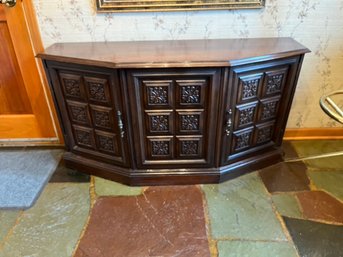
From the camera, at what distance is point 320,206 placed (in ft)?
5.32

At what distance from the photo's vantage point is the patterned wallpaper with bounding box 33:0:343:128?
1743 millimetres

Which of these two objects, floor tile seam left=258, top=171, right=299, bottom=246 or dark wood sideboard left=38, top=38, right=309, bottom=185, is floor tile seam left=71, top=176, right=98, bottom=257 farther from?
floor tile seam left=258, top=171, right=299, bottom=246

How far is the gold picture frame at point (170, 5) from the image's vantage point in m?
1.69

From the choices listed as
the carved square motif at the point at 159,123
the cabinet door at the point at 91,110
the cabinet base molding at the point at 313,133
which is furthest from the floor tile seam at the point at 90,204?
the cabinet base molding at the point at 313,133

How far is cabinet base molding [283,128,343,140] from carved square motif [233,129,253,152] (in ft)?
2.13

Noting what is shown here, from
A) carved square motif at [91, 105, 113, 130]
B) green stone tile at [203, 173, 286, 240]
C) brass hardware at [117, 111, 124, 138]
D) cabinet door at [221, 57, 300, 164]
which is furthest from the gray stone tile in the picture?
cabinet door at [221, 57, 300, 164]

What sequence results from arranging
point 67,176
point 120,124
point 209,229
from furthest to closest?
point 67,176
point 120,124
point 209,229

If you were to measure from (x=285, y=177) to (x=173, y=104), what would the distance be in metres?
0.98

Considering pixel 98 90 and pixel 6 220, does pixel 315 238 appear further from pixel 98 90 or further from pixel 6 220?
pixel 6 220

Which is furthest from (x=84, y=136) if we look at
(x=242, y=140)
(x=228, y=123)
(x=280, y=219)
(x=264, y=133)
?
(x=280, y=219)

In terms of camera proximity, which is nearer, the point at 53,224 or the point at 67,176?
the point at 53,224

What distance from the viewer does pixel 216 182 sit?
1.81m

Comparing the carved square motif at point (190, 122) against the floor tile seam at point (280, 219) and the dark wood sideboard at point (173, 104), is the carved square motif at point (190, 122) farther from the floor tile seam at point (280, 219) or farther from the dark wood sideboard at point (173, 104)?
the floor tile seam at point (280, 219)

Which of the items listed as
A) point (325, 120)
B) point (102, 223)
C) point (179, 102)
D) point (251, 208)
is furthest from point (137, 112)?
point (325, 120)
